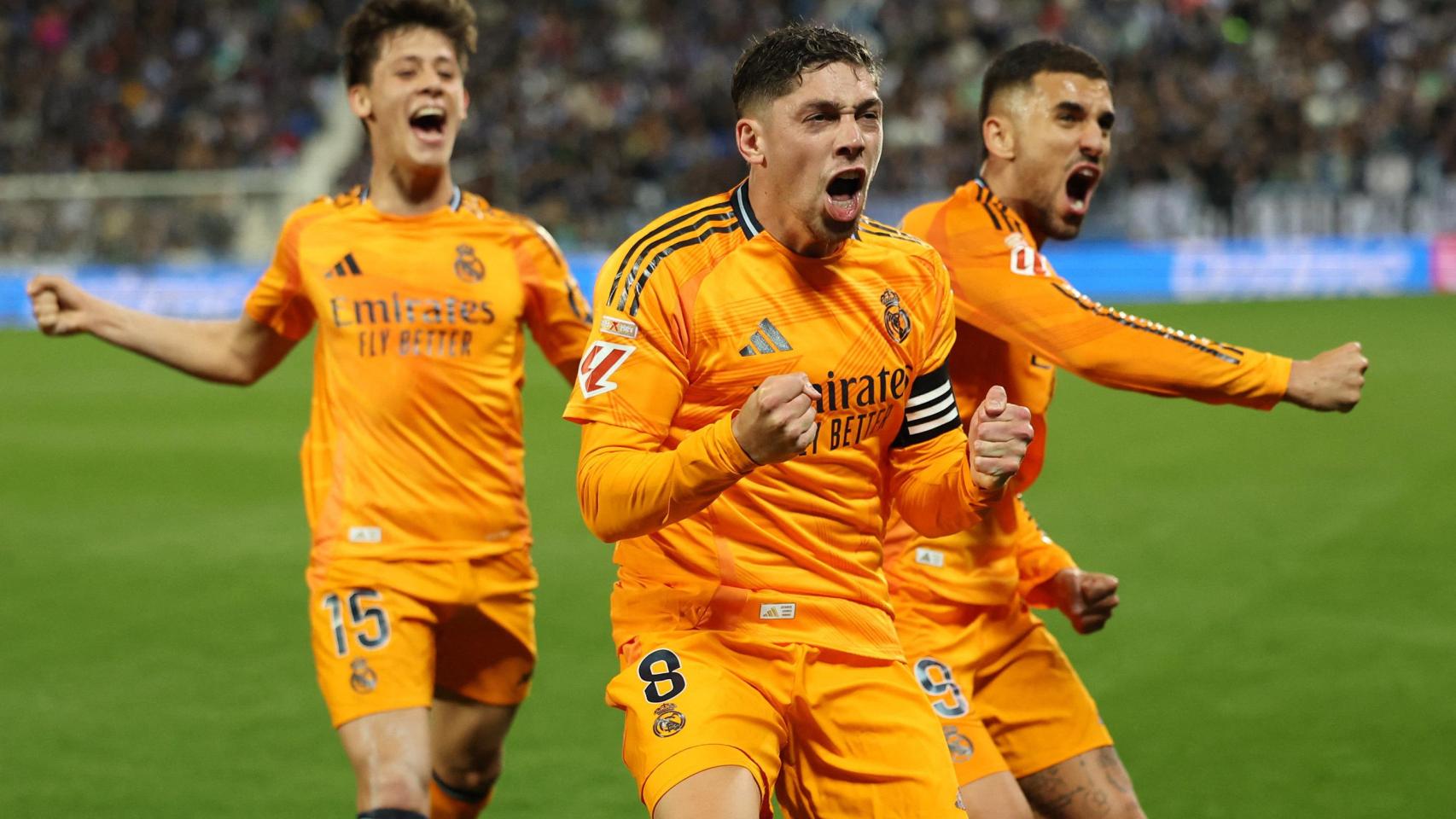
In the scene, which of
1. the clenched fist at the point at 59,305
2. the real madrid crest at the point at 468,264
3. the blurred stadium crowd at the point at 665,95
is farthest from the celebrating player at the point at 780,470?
the blurred stadium crowd at the point at 665,95

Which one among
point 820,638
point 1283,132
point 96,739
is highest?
point 1283,132

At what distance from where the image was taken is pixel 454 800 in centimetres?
544

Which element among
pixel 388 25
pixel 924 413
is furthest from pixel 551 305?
pixel 924 413

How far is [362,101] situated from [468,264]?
2.11 feet

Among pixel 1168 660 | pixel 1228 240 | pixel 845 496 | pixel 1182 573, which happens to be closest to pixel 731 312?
pixel 845 496

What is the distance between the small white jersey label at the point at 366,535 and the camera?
496 centimetres

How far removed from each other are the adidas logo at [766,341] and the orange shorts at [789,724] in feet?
2.04

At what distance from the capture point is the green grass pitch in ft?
22.1

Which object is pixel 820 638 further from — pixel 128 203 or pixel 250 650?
pixel 128 203

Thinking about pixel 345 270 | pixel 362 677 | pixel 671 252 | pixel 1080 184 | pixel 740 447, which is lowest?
pixel 362 677

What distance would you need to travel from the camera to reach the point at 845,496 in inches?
154

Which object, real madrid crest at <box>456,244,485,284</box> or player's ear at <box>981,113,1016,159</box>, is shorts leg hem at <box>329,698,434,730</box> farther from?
player's ear at <box>981,113,1016,159</box>

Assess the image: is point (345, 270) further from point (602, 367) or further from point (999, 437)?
point (999, 437)

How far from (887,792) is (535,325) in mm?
2248
